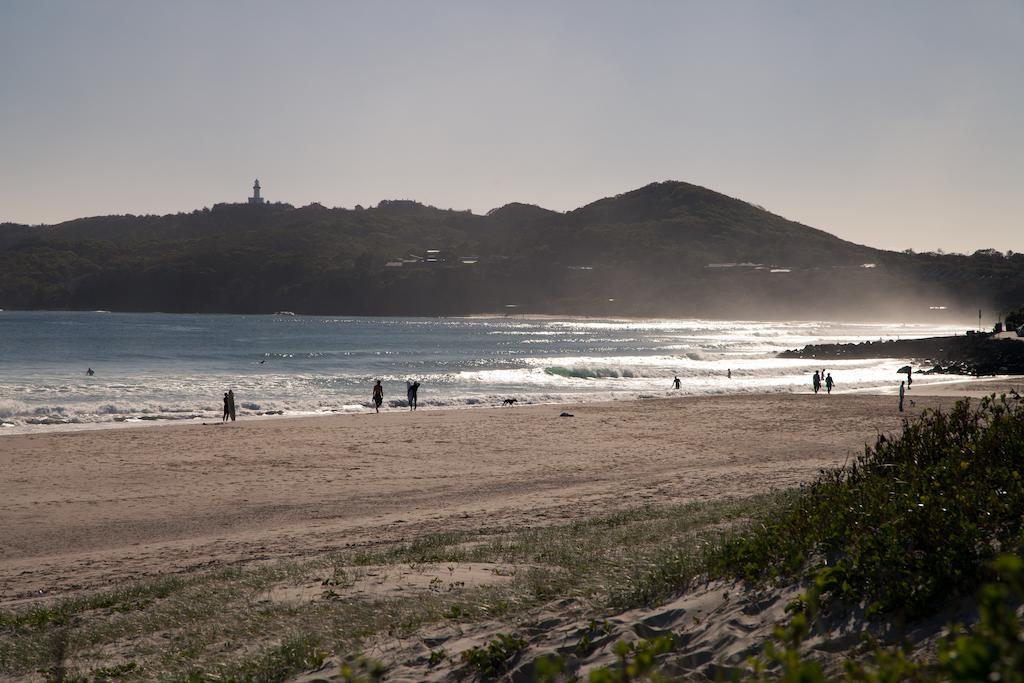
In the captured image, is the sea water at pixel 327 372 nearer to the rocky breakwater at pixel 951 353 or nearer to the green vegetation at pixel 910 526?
the rocky breakwater at pixel 951 353

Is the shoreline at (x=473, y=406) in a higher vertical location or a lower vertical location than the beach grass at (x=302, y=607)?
lower

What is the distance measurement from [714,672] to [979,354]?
2573 inches

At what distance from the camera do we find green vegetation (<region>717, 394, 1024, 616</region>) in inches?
180

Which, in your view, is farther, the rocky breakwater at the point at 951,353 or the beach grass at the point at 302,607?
the rocky breakwater at the point at 951,353

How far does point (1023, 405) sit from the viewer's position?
7.20 meters

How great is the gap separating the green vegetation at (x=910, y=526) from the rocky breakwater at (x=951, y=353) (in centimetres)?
5321

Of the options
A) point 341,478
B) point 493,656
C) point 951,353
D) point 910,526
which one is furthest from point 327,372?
point 910,526

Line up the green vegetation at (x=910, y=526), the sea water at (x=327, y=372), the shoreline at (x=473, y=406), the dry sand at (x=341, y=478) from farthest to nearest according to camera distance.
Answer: the sea water at (x=327, y=372), the shoreline at (x=473, y=406), the dry sand at (x=341, y=478), the green vegetation at (x=910, y=526)

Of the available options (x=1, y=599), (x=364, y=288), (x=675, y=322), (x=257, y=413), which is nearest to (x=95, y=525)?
(x=1, y=599)

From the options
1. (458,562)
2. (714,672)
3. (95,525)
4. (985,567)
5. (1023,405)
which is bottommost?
(95,525)

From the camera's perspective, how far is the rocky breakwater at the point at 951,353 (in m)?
54.1

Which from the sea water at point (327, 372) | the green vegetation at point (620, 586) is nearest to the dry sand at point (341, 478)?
the green vegetation at point (620, 586)

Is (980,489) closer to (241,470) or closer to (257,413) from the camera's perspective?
(241,470)

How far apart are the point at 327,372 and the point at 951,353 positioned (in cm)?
4935
